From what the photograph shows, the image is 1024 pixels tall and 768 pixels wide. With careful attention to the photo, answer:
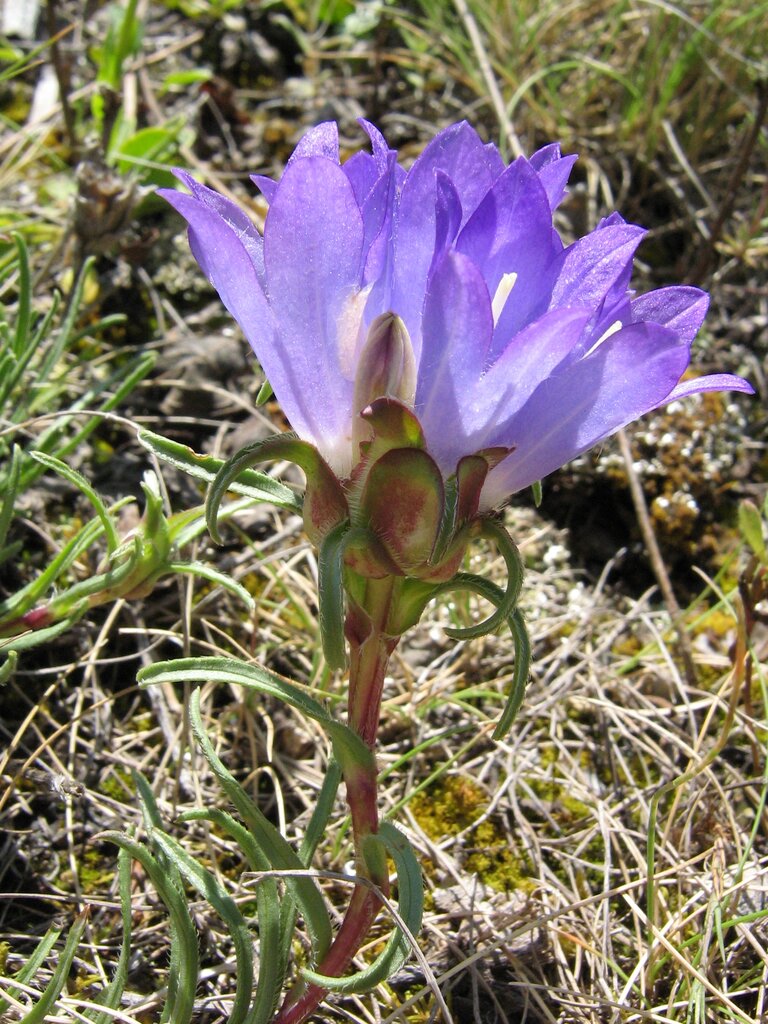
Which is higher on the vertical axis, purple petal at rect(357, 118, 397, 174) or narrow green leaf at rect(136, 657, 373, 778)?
purple petal at rect(357, 118, 397, 174)

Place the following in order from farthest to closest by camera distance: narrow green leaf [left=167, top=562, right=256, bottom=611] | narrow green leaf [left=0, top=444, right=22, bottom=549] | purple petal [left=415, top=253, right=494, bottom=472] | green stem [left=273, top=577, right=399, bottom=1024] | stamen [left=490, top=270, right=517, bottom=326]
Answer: narrow green leaf [left=0, top=444, right=22, bottom=549]
narrow green leaf [left=167, top=562, right=256, bottom=611]
green stem [left=273, top=577, right=399, bottom=1024]
stamen [left=490, top=270, right=517, bottom=326]
purple petal [left=415, top=253, right=494, bottom=472]

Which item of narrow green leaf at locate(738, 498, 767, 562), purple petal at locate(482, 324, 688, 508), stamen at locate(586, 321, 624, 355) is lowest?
narrow green leaf at locate(738, 498, 767, 562)

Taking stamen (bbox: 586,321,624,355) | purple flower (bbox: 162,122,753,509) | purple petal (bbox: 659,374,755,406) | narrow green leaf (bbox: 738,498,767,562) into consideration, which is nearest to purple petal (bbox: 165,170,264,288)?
purple flower (bbox: 162,122,753,509)

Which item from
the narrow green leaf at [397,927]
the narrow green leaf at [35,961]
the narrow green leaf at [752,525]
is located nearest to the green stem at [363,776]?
the narrow green leaf at [397,927]

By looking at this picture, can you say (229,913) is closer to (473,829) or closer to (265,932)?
(265,932)

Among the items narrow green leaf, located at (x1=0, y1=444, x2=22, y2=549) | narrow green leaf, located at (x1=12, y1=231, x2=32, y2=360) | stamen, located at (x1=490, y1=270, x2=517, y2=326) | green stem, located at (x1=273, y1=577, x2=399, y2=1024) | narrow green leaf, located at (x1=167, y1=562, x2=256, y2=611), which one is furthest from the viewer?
narrow green leaf, located at (x1=12, y1=231, x2=32, y2=360)

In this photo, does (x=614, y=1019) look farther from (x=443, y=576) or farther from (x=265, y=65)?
(x=265, y=65)

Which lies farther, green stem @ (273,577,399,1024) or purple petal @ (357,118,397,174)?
green stem @ (273,577,399,1024)

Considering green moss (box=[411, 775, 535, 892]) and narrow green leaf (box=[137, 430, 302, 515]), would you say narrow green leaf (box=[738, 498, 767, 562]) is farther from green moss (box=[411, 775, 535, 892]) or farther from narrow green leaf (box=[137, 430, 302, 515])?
narrow green leaf (box=[137, 430, 302, 515])
